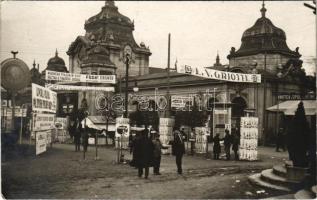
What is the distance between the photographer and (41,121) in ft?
37.7

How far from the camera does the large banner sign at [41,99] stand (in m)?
10.8

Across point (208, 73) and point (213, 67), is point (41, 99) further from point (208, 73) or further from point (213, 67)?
point (213, 67)

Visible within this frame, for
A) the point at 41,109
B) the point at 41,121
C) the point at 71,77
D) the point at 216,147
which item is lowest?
the point at 216,147

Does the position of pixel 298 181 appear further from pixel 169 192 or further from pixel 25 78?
pixel 25 78

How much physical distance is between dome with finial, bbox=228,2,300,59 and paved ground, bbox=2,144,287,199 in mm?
20235

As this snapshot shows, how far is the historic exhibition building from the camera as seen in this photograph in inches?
1255

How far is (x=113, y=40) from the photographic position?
46062mm

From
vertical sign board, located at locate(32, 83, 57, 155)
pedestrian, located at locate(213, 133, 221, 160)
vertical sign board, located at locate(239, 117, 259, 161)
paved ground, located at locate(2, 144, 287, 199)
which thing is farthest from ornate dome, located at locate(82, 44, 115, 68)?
vertical sign board, located at locate(32, 83, 57, 155)

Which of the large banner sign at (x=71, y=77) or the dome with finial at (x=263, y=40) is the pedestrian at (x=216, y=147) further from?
the dome with finial at (x=263, y=40)

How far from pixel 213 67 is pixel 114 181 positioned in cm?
2812

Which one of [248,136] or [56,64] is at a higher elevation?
[56,64]

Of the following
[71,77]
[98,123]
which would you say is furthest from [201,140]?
[98,123]

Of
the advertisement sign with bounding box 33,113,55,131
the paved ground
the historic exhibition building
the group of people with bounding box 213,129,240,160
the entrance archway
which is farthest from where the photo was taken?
the entrance archway

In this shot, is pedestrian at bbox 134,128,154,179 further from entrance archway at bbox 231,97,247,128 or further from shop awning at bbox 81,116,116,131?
entrance archway at bbox 231,97,247,128
